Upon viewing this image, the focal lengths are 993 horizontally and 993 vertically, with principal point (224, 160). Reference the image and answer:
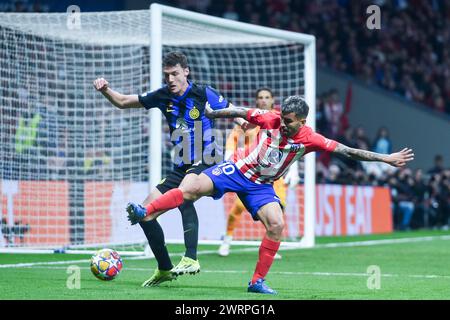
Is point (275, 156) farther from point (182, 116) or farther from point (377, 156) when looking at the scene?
point (182, 116)

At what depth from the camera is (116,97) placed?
915 centimetres

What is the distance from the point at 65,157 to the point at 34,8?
26.4 feet

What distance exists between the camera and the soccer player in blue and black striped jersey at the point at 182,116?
9078 mm

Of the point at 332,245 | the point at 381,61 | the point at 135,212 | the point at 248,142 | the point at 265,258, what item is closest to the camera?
the point at 135,212

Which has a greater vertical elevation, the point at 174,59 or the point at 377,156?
the point at 174,59

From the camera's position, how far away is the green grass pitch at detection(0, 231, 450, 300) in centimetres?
818

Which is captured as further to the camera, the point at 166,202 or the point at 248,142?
the point at 248,142

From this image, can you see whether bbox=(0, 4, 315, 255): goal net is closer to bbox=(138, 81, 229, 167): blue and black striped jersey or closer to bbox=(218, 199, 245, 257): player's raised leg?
bbox=(218, 199, 245, 257): player's raised leg

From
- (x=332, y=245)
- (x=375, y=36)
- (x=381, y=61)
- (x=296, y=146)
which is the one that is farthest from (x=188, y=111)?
(x=375, y=36)

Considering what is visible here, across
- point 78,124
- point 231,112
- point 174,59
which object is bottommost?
point 231,112

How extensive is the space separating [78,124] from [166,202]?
20.0ft

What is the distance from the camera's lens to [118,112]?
47.0ft

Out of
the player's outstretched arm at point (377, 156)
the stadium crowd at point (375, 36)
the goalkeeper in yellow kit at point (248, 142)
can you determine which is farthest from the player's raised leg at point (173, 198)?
the stadium crowd at point (375, 36)
